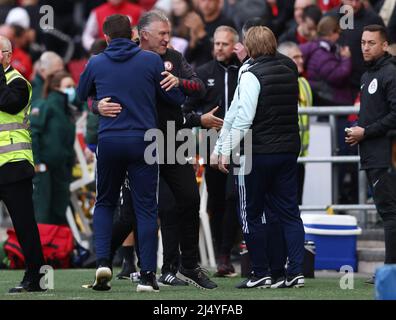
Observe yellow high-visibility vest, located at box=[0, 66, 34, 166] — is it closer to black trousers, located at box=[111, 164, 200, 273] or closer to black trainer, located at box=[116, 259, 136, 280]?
black trousers, located at box=[111, 164, 200, 273]

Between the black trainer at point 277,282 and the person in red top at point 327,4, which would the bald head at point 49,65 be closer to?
the person in red top at point 327,4

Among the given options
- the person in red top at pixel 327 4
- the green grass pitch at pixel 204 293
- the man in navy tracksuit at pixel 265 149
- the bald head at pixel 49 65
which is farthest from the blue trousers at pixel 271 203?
the person in red top at pixel 327 4

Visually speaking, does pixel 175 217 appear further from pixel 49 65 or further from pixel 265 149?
pixel 49 65

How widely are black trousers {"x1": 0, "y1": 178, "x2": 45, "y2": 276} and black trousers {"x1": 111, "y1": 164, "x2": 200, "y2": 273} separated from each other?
916 mm

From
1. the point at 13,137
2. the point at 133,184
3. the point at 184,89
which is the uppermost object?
the point at 184,89

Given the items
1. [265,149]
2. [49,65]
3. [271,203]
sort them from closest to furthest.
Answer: [265,149] → [271,203] → [49,65]

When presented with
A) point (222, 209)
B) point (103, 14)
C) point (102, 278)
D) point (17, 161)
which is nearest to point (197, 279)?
point (102, 278)

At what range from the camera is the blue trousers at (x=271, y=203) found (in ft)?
35.5

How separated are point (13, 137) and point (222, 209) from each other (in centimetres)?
344

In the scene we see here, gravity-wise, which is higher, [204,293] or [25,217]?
[25,217]

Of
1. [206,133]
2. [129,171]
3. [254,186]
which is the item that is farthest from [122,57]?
[206,133]

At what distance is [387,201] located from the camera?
1138 cm

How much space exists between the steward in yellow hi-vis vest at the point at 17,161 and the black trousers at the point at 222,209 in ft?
8.81

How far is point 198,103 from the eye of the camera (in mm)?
12766
